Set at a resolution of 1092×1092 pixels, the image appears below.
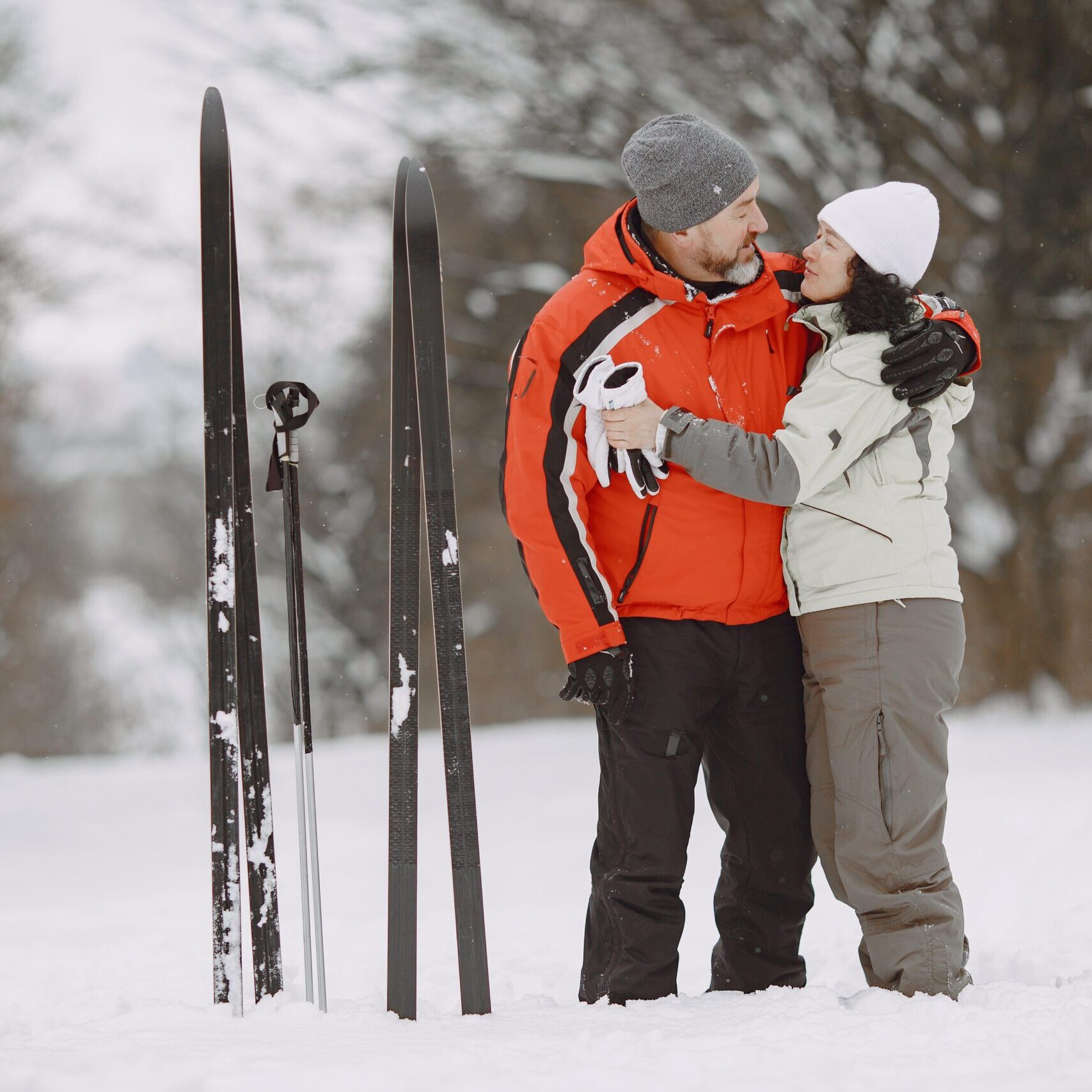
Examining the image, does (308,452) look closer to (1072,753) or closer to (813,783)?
(1072,753)

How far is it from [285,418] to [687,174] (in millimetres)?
964

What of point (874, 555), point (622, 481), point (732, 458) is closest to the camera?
point (732, 458)

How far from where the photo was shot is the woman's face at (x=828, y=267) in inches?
90.8

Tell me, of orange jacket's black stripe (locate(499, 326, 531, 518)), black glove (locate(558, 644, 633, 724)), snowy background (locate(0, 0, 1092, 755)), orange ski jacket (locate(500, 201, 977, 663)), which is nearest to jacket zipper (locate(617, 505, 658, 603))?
orange ski jacket (locate(500, 201, 977, 663))

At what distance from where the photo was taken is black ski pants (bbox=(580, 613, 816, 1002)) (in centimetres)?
233

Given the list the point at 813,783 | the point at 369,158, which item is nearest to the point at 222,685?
the point at 813,783

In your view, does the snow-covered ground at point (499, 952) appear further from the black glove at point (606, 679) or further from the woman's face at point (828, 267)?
the woman's face at point (828, 267)

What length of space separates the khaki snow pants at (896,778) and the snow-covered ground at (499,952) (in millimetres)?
112

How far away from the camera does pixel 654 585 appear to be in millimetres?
2352

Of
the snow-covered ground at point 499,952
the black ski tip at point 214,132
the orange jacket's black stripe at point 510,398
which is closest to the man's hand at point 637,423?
the orange jacket's black stripe at point 510,398

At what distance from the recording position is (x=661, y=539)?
234 centimetres

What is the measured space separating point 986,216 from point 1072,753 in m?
4.23

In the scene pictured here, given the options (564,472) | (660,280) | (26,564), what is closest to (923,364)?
(660,280)

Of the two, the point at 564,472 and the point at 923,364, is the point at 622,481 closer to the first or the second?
the point at 564,472
